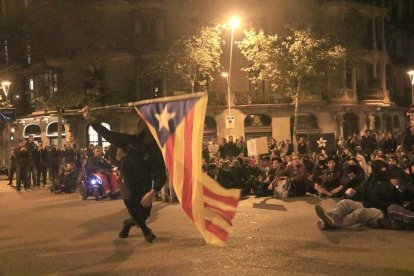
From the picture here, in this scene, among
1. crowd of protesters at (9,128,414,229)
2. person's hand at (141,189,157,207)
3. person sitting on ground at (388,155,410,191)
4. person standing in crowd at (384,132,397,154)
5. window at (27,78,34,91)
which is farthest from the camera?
window at (27,78,34,91)

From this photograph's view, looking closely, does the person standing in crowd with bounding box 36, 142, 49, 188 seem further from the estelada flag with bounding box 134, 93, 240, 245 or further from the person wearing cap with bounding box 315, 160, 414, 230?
the estelada flag with bounding box 134, 93, 240, 245

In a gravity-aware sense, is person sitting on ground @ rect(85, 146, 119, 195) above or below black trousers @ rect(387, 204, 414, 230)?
above

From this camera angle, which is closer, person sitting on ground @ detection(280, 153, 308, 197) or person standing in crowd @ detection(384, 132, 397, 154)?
person sitting on ground @ detection(280, 153, 308, 197)

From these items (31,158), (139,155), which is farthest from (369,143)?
(139,155)

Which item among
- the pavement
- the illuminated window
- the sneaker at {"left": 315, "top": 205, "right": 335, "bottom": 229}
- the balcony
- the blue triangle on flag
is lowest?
the pavement

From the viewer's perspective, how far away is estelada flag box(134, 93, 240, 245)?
6.70 meters

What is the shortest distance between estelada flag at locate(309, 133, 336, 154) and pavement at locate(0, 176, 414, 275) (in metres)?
7.89

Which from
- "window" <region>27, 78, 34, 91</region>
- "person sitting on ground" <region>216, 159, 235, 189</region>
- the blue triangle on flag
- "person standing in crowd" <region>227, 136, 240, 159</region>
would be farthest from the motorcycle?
"window" <region>27, 78, 34, 91</region>

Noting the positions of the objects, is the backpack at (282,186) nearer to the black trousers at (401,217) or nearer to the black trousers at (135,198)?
the black trousers at (401,217)

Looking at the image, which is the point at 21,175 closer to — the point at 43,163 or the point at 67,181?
the point at 43,163

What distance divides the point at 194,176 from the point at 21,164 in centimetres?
1490

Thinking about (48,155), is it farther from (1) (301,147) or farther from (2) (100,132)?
(2) (100,132)

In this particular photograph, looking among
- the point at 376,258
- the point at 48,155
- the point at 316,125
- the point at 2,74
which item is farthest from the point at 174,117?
the point at 316,125

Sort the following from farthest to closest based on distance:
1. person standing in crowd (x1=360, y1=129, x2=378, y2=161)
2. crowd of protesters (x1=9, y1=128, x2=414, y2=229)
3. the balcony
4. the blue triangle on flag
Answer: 1. the balcony
2. person standing in crowd (x1=360, y1=129, x2=378, y2=161)
3. crowd of protesters (x1=9, y1=128, x2=414, y2=229)
4. the blue triangle on flag
